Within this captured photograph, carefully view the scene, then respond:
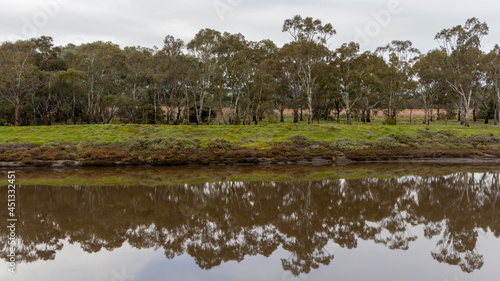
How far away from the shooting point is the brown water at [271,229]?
8.41 meters

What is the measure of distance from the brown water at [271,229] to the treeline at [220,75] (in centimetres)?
3476

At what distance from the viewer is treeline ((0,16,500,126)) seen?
48875mm

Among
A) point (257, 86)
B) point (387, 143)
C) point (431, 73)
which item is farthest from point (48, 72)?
point (431, 73)

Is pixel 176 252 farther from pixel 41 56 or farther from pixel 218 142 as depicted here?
pixel 41 56

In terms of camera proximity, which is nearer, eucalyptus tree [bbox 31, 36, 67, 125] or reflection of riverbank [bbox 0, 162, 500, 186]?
reflection of riverbank [bbox 0, 162, 500, 186]

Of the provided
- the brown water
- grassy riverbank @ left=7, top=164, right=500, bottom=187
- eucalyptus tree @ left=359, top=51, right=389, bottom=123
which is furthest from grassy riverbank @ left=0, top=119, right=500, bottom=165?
eucalyptus tree @ left=359, top=51, right=389, bottom=123

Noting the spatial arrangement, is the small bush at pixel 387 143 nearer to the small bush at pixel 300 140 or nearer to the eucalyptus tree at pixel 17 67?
the small bush at pixel 300 140

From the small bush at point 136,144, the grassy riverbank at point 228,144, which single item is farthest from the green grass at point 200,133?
the small bush at point 136,144

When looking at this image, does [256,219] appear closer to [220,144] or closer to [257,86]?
[220,144]

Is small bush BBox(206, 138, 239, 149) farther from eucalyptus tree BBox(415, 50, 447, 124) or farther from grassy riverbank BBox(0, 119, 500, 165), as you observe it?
eucalyptus tree BBox(415, 50, 447, 124)

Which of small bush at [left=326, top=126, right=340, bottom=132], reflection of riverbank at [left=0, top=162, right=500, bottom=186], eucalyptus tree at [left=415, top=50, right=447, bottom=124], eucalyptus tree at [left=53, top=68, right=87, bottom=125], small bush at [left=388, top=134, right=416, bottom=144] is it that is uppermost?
eucalyptus tree at [left=415, top=50, right=447, bottom=124]

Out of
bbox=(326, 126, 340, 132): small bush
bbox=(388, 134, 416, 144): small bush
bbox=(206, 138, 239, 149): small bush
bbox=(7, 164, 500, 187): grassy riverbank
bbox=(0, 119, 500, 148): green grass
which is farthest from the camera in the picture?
bbox=(326, 126, 340, 132): small bush

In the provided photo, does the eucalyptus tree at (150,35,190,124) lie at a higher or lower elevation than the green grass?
higher

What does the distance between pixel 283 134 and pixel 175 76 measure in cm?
2458
